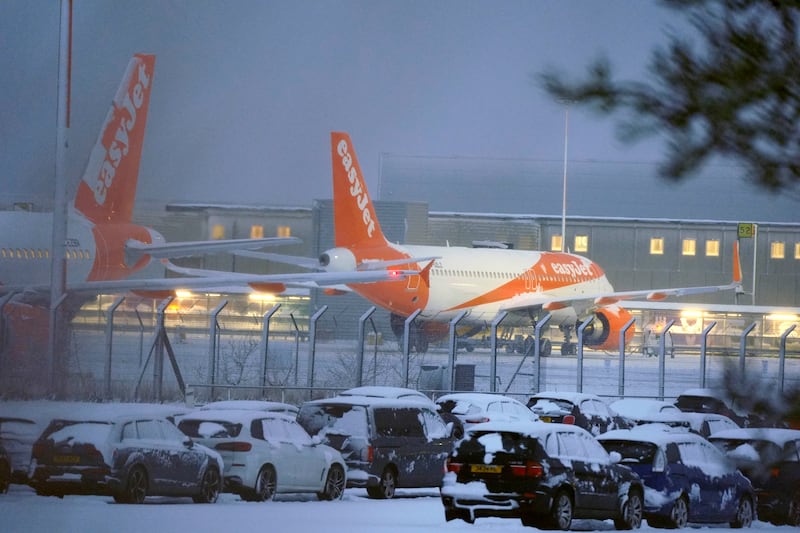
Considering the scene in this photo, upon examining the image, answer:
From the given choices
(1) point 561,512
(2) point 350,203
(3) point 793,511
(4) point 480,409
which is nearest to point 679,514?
(3) point 793,511

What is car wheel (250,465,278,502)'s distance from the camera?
16.8 meters

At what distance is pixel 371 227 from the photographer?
47.7 m

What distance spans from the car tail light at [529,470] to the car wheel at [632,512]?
1566mm

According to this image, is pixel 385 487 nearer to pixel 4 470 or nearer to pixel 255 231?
pixel 4 470

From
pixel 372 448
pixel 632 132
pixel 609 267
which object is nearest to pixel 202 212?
pixel 609 267

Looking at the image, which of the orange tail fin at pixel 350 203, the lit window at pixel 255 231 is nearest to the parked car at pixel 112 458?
the orange tail fin at pixel 350 203

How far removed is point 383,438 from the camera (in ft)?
60.6

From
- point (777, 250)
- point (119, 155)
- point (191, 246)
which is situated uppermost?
point (119, 155)

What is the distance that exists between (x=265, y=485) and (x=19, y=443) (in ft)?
10.3

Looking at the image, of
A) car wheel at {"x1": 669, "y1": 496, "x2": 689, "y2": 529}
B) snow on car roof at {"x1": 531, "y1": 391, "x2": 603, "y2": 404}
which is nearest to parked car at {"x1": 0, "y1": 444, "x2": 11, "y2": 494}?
car wheel at {"x1": 669, "y1": 496, "x2": 689, "y2": 529}

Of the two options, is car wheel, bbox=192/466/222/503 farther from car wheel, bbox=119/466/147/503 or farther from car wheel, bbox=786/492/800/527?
car wheel, bbox=786/492/800/527

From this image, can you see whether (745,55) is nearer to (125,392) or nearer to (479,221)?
(125,392)

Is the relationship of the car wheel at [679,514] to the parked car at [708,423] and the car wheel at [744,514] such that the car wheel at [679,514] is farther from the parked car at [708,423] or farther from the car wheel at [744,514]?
the parked car at [708,423]

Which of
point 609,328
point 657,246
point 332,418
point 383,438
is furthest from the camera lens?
point 657,246
